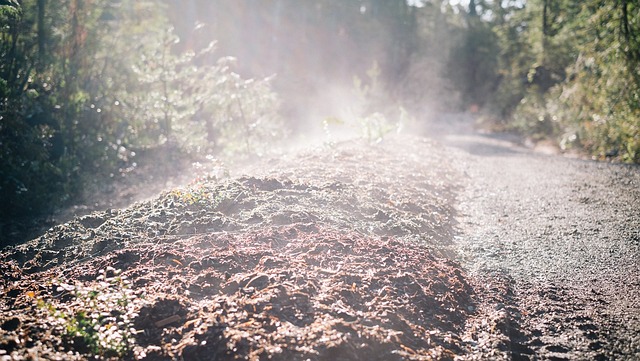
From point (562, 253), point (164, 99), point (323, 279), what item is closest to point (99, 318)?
point (323, 279)

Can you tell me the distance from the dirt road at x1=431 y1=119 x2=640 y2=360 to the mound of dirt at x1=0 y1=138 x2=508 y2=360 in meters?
0.29

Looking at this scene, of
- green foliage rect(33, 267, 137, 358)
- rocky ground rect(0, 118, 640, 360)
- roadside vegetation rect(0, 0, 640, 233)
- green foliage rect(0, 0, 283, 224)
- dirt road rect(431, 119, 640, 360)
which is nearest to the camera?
green foliage rect(33, 267, 137, 358)

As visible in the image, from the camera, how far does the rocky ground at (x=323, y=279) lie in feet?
9.52

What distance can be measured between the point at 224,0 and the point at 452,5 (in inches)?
943

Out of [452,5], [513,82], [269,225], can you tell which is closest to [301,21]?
[513,82]

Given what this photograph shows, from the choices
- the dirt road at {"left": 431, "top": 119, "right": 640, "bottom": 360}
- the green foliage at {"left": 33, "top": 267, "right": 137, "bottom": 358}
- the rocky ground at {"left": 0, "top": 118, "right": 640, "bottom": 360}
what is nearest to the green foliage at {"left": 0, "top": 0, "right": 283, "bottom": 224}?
the rocky ground at {"left": 0, "top": 118, "right": 640, "bottom": 360}

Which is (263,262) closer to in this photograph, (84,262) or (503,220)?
(84,262)

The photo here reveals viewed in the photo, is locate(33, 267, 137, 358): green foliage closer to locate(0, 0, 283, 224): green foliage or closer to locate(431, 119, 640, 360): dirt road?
locate(431, 119, 640, 360): dirt road

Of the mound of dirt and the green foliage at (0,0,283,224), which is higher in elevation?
the green foliage at (0,0,283,224)

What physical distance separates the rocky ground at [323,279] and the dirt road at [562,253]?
0.06 ft

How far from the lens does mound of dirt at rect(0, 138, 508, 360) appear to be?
2.85m

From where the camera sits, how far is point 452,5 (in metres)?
41.2

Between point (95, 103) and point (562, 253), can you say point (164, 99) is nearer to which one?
point (95, 103)

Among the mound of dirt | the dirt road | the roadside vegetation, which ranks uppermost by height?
the roadside vegetation
